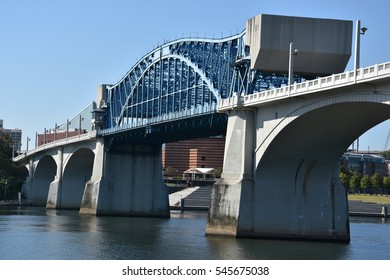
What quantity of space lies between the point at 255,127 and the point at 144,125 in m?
36.5

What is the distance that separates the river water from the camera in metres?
69.6

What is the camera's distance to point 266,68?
290ft

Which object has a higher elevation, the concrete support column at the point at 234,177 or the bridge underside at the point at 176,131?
the bridge underside at the point at 176,131

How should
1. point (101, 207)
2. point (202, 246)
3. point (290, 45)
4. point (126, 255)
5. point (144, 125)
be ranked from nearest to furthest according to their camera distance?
point (126, 255)
point (202, 246)
point (290, 45)
point (144, 125)
point (101, 207)

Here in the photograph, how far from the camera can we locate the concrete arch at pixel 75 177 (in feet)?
515

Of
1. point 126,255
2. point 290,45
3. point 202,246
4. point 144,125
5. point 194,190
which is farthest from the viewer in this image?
point 194,190

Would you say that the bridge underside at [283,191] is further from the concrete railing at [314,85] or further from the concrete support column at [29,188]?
the concrete support column at [29,188]

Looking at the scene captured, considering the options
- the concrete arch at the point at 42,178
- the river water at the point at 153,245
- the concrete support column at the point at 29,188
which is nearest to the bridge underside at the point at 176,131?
the river water at the point at 153,245

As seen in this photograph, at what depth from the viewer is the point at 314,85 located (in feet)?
241

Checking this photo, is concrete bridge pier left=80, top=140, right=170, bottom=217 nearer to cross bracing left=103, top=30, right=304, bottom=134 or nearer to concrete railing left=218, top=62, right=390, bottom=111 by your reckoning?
cross bracing left=103, top=30, right=304, bottom=134

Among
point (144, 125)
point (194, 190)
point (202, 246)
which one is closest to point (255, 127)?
point (202, 246)

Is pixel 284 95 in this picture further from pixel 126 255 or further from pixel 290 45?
pixel 126 255

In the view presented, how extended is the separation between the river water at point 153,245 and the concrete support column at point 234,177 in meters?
1.80

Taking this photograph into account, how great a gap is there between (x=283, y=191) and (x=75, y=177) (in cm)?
8069
